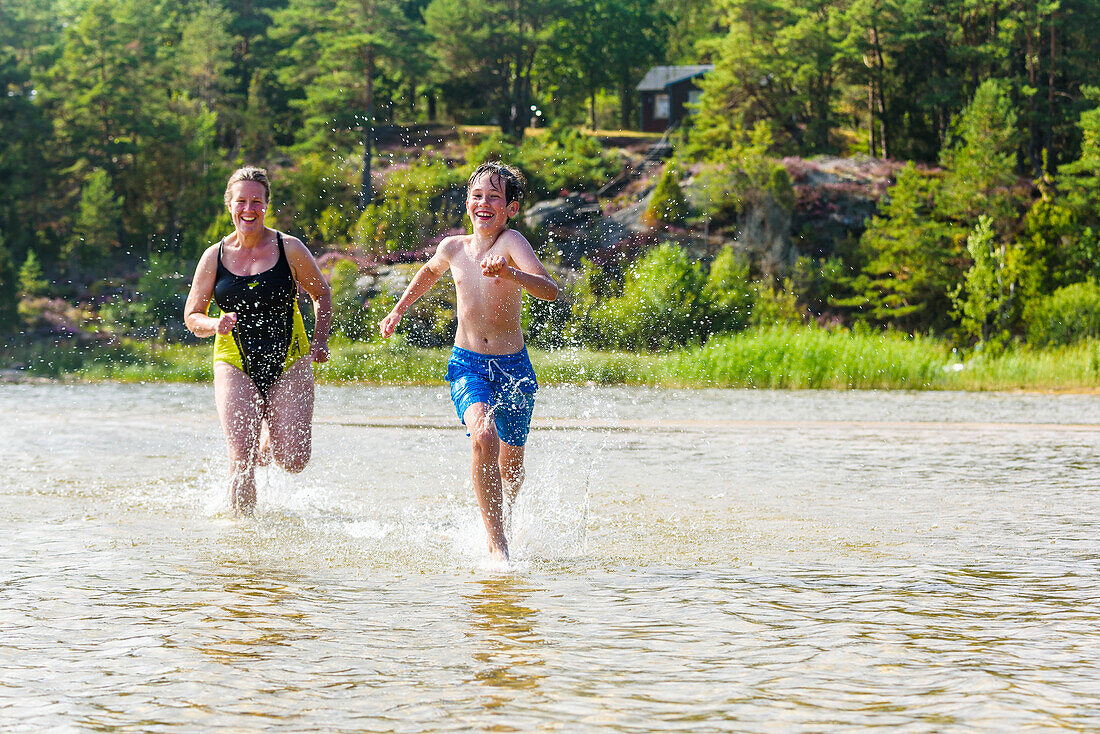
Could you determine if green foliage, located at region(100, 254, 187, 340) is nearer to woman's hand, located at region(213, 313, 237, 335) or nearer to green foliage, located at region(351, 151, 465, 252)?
green foliage, located at region(351, 151, 465, 252)

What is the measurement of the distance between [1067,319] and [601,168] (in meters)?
17.5

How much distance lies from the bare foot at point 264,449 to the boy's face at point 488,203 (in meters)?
2.16

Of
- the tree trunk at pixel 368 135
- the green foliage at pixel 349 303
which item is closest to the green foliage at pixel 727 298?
the green foliage at pixel 349 303

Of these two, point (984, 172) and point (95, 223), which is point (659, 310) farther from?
point (95, 223)

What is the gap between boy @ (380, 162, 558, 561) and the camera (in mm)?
5895

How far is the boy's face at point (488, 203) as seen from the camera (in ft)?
19.3

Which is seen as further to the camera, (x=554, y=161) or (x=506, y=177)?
(x=554, y=161)

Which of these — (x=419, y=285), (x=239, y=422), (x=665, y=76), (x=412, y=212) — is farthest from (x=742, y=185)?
(x=419, y=285)

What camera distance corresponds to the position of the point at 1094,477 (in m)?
9.82

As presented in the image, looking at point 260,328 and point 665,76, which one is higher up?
point 665,76

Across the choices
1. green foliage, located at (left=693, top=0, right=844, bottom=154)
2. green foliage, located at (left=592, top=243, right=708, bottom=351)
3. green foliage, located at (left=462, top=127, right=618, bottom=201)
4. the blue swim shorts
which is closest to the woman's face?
the blue swim shorts

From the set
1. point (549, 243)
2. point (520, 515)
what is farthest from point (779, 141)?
point (520, 515)

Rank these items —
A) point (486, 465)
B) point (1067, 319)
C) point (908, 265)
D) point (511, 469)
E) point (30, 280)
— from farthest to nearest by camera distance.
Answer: point (30, 280) → point (908, 265) → point (1067, 319) → point (511, 469) → point (486, 465)

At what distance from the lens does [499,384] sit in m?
6.01
